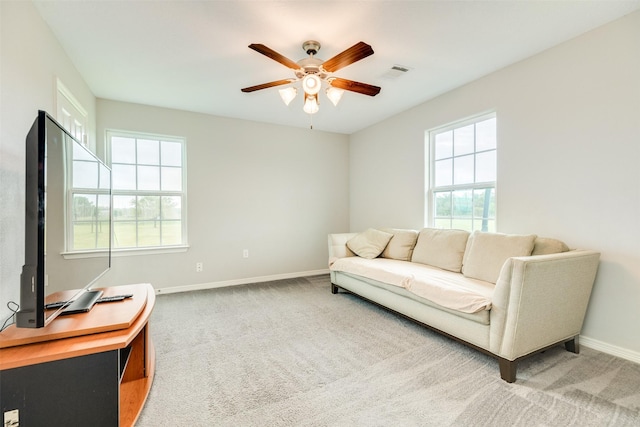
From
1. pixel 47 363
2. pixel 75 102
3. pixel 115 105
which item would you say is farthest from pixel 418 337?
pixel 115 105

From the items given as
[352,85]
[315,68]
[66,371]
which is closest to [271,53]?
[315,68]

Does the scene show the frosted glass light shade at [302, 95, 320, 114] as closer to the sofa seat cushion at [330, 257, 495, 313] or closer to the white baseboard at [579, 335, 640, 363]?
the sofa seat cushion at [330, 257, 495, 313]

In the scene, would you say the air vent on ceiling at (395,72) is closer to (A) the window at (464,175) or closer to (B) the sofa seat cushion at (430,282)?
(A) the window at (464,175)

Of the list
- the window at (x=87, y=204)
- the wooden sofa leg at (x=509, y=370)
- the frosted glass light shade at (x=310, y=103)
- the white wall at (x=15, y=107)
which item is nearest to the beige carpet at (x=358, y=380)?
the wooden sofa leg at (x=509, y=370)

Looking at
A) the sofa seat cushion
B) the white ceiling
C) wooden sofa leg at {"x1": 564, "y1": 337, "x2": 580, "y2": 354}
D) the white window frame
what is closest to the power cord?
the white ceiling

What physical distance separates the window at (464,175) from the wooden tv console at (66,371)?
10.6 feet

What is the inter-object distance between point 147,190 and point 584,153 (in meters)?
4.60

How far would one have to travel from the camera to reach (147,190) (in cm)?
380

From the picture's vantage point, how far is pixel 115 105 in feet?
11.7

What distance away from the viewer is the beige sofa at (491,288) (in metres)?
1.88

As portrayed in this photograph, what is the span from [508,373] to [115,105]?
471 centimetres

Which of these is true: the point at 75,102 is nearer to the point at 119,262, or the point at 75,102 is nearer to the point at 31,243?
the point at 119,262

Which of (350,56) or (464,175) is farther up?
(350,56)

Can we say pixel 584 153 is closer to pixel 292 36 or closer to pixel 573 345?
pixel 573 345
